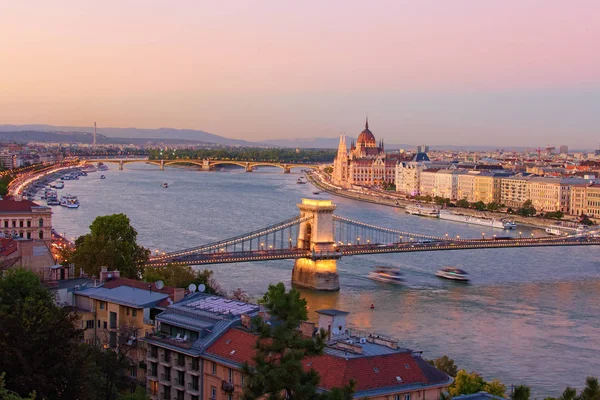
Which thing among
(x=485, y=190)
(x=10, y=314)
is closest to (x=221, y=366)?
(x=10, y=314)

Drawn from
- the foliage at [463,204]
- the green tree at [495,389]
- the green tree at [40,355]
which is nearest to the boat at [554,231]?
the foliage at [463,204]

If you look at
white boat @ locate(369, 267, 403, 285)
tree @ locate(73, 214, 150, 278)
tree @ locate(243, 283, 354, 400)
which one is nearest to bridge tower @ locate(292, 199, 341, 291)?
white boat @ locate(369, 267, 403, 285)

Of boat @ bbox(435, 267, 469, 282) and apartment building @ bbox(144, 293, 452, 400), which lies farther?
boat @ bbox(435, 267, 469, 282)

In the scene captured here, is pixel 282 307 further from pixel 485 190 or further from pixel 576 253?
pixel 485 190

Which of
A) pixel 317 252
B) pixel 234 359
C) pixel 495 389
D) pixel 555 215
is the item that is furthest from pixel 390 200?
pixel 234 359

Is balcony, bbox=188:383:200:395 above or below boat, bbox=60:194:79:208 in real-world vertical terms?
above

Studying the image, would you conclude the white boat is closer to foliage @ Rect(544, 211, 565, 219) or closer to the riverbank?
the riverbank

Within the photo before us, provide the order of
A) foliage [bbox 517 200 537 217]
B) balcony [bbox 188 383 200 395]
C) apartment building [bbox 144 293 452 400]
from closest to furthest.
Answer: apartment building [bbox 144 293 452 400] → balcony [bbox 188 383 200 395] → foliage [bbox 517 200 537 217]
